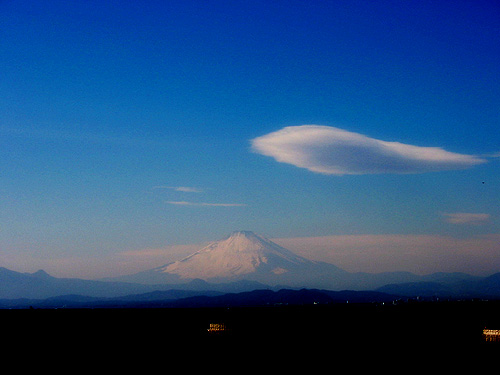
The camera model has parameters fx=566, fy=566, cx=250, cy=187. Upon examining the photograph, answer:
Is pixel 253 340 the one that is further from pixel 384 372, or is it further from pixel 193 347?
pixel 384 372

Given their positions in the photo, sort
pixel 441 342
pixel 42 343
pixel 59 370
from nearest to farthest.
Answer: pixel 59 370 < pixel 441 342 < pixel 42 343

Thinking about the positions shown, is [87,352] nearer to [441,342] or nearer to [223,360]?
[223,360]

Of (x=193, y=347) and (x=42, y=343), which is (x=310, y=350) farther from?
(x=42, y=343)

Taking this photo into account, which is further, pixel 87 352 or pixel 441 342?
pixel 441 342

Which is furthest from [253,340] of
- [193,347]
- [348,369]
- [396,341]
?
[348,369]

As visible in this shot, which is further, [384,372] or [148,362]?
[148,362]

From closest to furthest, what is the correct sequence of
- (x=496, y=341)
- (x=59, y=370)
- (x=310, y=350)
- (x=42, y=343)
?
(x=59, y=370) < (x=310, y=350) < (x=496, y=341) < (x=42, y=343)

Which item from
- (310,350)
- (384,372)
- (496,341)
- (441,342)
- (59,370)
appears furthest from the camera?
(441,342)

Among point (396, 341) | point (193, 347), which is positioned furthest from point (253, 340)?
point (396, 341)

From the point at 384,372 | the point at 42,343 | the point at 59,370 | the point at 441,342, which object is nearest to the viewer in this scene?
the point at 384,372
